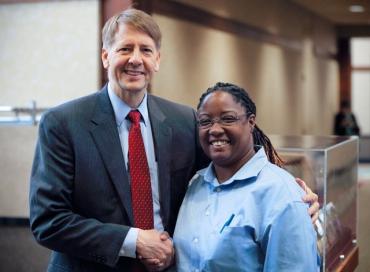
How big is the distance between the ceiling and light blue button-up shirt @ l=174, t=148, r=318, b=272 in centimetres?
946

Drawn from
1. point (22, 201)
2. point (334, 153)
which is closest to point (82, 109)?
point (334, 153)

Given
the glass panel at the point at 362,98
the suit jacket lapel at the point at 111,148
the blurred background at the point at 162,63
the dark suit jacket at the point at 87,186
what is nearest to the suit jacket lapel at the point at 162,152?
the dark suit jacket at the point at 87,186

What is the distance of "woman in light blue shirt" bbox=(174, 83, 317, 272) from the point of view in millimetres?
1701

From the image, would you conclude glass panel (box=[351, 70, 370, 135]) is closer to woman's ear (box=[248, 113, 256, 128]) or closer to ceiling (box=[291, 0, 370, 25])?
ceiling (box=[291, 0, 370, 25])

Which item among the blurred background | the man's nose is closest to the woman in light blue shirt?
the man's nose

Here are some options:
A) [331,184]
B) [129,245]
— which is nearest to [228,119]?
[129,245]

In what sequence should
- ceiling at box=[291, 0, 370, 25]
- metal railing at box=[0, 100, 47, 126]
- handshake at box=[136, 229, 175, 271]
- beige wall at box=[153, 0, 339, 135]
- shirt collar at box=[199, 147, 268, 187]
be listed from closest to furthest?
shirt collar at box=[199, 147, 268, 187], handshake at box=[136, 229, 175, 271], metal railing at box=[0, 100, 47, 126], beige wall at box=[153, 0, 339, 135], ceiling at box=[291, 0, 370, 25]

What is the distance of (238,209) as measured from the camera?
1.76 metres

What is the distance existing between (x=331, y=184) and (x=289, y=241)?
67.0 inches

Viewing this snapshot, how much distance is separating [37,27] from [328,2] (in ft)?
23.5

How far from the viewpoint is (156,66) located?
209cm

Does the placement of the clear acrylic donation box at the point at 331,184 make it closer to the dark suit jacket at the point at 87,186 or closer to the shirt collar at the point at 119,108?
the dark suit jacket at the point at 87,186

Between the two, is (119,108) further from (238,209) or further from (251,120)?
(238,209)

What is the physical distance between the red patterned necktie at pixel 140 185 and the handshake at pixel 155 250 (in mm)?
80
